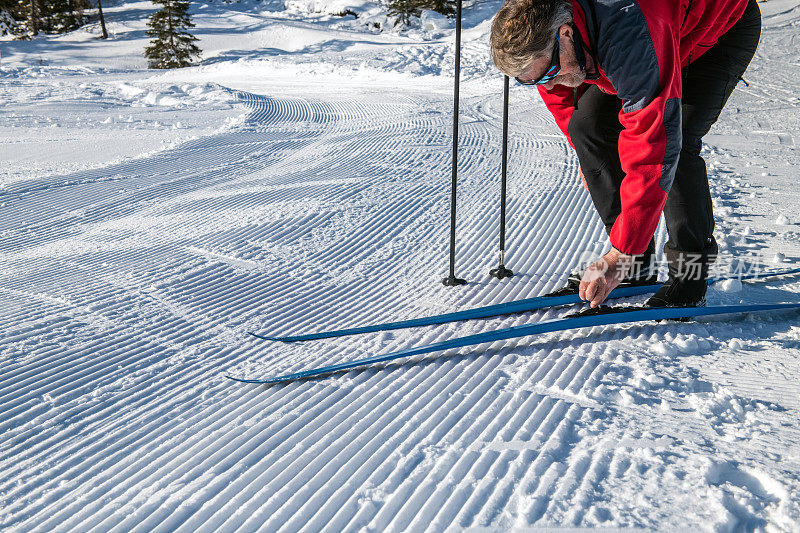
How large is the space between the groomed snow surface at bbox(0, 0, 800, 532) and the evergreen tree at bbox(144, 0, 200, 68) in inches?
566

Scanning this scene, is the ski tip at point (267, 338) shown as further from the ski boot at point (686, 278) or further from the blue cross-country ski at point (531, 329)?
the ski boot at point (686, 278)

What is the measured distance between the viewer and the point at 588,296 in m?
1.71

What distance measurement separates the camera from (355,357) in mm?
2227

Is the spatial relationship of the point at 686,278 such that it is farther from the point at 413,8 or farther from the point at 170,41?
the point at 413,8

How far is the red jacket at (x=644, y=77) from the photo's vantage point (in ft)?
4.84

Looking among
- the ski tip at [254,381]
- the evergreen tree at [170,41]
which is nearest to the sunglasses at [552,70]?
the ski tip at [254,381]

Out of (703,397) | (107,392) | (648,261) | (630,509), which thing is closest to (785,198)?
(648,261)

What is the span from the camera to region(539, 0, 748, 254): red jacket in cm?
147

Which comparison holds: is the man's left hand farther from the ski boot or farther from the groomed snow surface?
the ski boot

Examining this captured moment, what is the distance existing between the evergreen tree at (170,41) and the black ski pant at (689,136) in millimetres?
18807

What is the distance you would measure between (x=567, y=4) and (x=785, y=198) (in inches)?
122

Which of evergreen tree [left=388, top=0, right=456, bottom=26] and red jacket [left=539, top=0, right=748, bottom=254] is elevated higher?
evergreen tree [left=388, top=0, right=456, bottom=26]

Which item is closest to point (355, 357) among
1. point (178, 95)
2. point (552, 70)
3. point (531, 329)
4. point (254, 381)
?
point (254, 381)

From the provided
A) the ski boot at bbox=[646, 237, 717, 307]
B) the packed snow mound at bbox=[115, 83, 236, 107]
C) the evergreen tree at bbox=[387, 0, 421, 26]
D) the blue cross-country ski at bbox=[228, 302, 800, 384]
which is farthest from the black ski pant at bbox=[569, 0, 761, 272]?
the evergreen tree at bbox=[387, 0, 421, 26]
